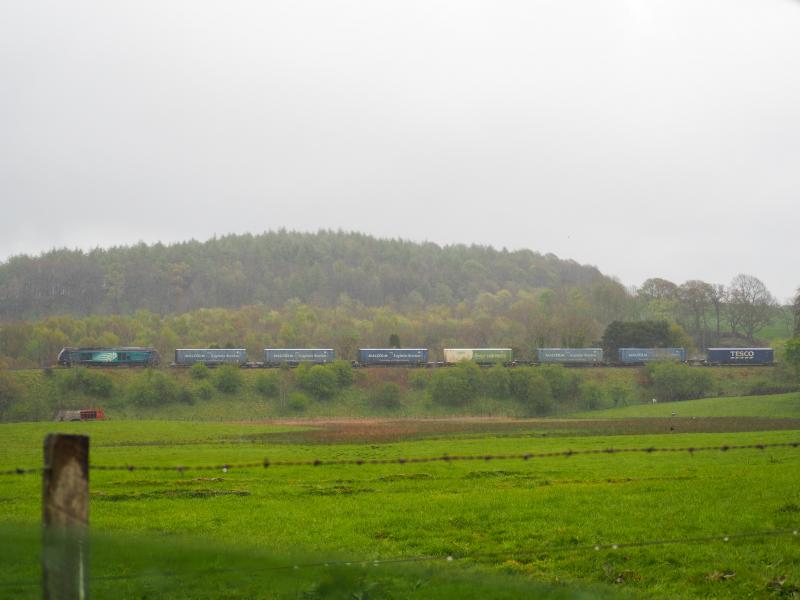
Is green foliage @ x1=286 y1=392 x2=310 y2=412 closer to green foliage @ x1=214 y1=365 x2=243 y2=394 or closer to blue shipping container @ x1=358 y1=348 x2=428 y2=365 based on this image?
green foliage @ x1=214 y1=365 x2=243 y2=394

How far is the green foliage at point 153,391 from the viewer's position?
272ft

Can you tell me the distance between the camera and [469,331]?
151750 millimetres

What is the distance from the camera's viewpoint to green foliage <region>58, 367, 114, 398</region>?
8312 centimetres

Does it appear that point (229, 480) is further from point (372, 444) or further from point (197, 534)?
point (372, 444)

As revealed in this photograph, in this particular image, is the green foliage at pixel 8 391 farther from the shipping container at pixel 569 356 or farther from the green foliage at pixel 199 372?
the shipping container at pixel 569 356

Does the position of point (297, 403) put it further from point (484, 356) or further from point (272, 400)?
point (484, 356)

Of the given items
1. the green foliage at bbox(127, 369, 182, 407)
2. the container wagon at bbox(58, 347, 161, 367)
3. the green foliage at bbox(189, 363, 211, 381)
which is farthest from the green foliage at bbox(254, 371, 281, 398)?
the container wagon at bbox(58, 347, 161, 367)

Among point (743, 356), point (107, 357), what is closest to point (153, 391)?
point (107, 357)

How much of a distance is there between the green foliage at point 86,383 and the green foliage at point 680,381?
57.6m

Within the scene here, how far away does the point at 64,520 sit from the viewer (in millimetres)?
6434

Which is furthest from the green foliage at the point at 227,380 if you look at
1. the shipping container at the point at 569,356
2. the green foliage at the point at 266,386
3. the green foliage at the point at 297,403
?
the shipping container at the point at 569,356

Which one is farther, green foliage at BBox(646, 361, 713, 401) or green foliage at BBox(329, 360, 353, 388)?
green foliage at BBox(329, 360, 353, 388)

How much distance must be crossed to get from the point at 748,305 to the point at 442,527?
140848mm

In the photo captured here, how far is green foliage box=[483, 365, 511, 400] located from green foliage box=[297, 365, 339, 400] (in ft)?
54.5
